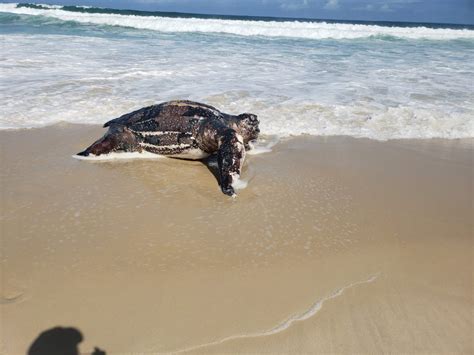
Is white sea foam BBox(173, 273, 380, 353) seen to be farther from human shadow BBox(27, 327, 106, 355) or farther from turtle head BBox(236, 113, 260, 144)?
turtle head BBox(236, 113, 260, 144)

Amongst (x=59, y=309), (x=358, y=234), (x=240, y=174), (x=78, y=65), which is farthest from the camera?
(x=78, y=65)

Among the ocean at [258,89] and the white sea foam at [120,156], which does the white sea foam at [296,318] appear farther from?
the ocean at [258,89]

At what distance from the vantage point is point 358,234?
10.1 ft

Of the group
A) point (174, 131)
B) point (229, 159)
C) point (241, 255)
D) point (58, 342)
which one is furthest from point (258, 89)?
point (58, 342)

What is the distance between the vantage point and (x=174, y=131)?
445 cm

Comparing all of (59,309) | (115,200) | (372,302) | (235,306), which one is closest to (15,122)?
(115,200)

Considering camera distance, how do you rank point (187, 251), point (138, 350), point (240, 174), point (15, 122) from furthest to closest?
1. point (15, 122)
2. point (240, 174)
3. point (187, 251)
4. point (138, 350)

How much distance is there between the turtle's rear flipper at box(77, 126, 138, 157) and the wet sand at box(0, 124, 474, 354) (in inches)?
7.1

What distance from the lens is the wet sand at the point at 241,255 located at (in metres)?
2.09

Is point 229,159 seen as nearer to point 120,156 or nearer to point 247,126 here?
point 247,126

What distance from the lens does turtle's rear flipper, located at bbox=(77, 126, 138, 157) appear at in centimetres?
447

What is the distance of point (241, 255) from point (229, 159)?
134cm

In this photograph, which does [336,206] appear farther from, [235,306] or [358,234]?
[235,306]

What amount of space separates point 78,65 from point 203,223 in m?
8.13
